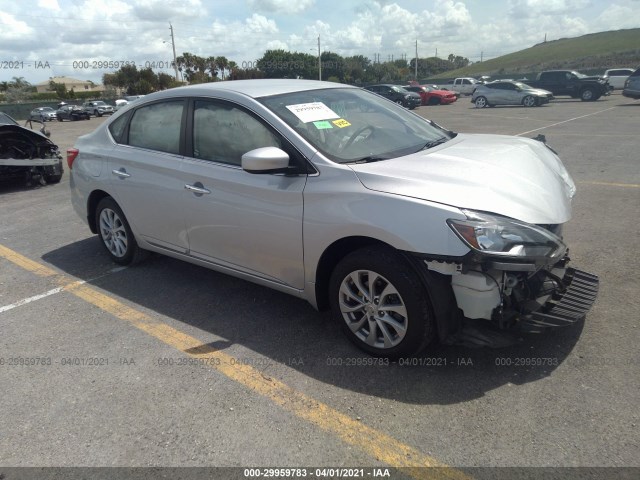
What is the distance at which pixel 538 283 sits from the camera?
9.37 feet

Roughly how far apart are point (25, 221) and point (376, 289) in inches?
235

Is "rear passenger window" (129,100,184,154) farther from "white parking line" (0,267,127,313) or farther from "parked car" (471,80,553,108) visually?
"parked car" (471,80,553,108)

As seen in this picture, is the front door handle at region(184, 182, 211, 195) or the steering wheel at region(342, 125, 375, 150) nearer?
the steering wheel at region(342, 125, 375, 150)

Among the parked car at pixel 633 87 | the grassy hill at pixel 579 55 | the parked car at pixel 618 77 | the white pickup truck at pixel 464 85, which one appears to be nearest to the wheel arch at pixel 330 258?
the parked car at pixel 633 87

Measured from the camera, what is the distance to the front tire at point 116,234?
4.71 metres

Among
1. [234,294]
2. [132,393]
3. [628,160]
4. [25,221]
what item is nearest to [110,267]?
[234,294]

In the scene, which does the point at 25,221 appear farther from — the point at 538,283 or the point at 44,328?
the point at 538,283

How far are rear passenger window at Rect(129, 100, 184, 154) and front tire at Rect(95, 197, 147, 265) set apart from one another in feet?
2.35

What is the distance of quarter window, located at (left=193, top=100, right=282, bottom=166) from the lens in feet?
11.4

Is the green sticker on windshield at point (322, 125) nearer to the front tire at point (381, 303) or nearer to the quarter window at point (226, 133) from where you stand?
the quarter window at point (226, 133)

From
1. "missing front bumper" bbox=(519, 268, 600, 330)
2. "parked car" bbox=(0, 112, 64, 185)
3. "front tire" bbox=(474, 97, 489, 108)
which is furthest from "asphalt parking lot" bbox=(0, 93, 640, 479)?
"front tire" bbox=(474, 97, 489, 108)

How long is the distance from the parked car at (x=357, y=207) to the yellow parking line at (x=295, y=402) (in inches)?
22.7

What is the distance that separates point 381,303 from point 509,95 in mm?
26706

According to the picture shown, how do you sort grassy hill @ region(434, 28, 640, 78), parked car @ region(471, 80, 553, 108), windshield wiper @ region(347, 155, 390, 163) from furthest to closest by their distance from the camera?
grassy hill @ region(434, 28, 640, 78)
parked car @ region(471, 80, 553, 108)
windshield wiper @ region(347, 155, 390, 163)
